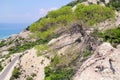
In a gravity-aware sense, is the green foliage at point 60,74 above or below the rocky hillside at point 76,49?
below

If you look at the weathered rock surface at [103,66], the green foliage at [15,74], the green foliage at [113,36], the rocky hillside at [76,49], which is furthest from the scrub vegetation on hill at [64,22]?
the green foliage at [15,74]

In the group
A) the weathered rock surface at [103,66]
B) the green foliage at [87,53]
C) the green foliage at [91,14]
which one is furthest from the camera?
the green foliage at [91,14]

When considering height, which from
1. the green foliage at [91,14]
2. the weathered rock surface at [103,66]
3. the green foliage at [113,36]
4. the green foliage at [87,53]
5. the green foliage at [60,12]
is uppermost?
Result: the green foliage at [60,12]

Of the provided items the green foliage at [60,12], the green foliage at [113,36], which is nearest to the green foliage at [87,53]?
the green foliage at [113,36]

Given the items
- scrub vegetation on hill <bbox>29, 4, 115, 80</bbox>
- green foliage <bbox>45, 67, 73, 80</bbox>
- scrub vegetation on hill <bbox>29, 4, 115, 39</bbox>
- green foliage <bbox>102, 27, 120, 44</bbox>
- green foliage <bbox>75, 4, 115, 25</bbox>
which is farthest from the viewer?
scrub vegetation on hill <bbox>29, 4, 115, 39</bbox>

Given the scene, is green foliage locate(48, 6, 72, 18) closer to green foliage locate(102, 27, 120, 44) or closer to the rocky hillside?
the rocky hillside

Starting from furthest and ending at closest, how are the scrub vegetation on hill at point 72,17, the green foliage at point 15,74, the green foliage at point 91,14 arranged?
the green foliage at point 15,74 < the scrub vegetation on hill at point 72,17 < the green foliage at point 91,14

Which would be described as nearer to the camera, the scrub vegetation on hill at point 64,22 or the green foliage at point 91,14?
the scrub vegetation on hill at point 64,22

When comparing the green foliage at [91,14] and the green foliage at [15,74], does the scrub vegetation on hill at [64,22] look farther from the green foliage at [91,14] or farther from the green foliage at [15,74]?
the green foliage at [15,74]

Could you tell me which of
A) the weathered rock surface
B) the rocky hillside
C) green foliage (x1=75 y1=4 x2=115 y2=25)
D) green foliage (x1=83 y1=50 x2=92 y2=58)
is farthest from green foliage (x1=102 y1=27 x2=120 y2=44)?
green foliage (x1=75 y1=4 x2=115 y2=25)

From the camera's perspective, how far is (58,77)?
41969 mm

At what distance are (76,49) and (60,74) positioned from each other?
834 cm

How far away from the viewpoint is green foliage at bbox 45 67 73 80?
1626 inches

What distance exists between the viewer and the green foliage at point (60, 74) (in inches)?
1626
